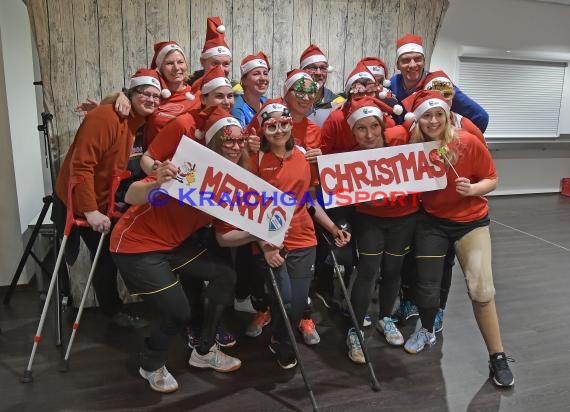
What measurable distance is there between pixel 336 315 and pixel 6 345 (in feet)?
7.04

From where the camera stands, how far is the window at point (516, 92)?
668cm

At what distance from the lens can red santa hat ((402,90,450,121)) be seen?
2.49 meters

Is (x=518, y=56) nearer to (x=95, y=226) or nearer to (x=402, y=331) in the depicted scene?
(x=402, y=331)

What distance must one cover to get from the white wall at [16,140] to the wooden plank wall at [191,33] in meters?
0.47

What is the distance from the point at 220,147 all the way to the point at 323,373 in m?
1.40

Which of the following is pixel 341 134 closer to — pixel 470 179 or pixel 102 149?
pixel 470 179

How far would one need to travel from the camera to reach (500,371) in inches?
101

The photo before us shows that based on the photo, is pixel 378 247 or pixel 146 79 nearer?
pixel 146 79

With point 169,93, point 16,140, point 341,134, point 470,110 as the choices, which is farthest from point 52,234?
point 470,110

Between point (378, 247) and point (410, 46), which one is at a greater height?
point (410, 46)

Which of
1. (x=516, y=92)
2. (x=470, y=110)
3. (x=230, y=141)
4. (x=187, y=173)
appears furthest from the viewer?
(x=516, y=92)

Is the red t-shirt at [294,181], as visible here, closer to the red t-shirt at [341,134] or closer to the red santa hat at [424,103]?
the red t-shirt at [341,134]

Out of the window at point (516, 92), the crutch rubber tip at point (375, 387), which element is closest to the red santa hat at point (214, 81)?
the crutch rubber tip at point (375, 387)

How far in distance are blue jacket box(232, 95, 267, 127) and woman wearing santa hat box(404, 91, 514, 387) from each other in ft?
3.15
